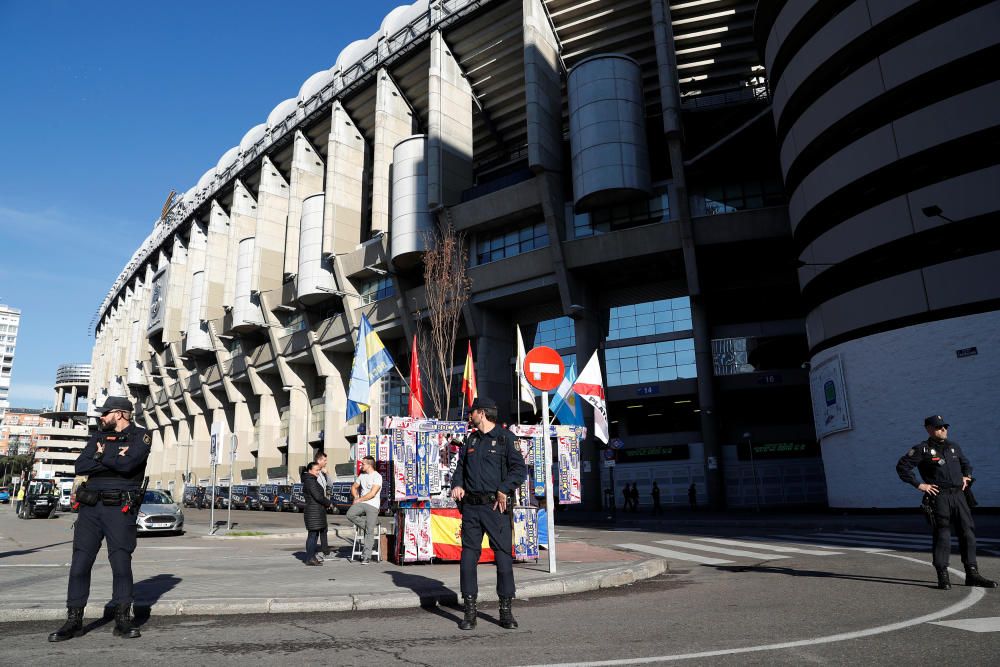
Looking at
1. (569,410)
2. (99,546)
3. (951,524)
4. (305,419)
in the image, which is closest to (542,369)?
(951,524)

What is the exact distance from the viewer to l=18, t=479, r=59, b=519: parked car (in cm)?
→ 3309

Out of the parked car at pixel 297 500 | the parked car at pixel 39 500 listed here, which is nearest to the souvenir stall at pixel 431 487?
the parked car at pixel 39 500

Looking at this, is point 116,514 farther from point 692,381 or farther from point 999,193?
point 692,381

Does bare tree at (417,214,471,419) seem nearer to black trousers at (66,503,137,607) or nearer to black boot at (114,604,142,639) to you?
black trousers at (66,503,137,607)

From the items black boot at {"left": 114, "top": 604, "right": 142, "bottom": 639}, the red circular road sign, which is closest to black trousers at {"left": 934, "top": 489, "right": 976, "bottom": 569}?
the red circular road sign

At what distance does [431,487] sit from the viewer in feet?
35.0

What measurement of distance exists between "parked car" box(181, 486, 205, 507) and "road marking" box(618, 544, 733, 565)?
50999 mm

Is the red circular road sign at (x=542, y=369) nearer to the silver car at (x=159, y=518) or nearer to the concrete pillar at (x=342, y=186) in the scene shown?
the silver car at (x=159, y=518)

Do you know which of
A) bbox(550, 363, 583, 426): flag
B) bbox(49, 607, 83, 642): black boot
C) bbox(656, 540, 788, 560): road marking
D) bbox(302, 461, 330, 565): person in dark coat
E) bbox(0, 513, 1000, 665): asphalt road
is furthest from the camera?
bbox(550, 363, 583, 426): flag

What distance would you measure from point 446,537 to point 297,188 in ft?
147

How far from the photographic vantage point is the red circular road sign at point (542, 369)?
31.6ft

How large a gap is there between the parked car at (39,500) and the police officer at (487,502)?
36.2 m

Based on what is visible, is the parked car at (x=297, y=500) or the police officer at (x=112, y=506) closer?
the police officer at (x=112, y=506)

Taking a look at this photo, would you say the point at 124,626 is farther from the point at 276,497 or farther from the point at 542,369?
the point at 276,497
